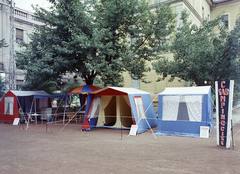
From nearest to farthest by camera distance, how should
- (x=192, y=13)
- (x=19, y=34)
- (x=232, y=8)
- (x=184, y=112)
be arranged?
(x=184, y=112), (x=192, y=13), (x=19, y=34), (x=232, y=8)

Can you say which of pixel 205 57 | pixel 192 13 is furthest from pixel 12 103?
pixel 192 13

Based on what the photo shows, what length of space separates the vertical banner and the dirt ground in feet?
1.21

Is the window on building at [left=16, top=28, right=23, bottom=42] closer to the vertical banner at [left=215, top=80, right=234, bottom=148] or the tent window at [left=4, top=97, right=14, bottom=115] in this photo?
the tent window at [left=4, top=97, right=14, bottom=115]

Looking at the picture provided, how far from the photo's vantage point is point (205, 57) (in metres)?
12.9

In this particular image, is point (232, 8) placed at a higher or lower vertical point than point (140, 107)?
higher

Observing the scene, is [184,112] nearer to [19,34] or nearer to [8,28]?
[8,28]

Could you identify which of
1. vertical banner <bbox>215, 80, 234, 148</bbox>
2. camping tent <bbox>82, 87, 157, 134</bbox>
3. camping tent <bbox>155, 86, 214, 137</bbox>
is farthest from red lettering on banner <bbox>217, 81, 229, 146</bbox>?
camping tent <bbox>82, 87, 157, 134</bbox>

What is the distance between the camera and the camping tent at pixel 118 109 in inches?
427

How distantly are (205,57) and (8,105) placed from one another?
44.2 ft

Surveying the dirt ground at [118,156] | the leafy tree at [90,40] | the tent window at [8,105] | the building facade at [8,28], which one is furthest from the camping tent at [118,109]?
the building facade at [8,28]

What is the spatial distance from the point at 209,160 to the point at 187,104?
13.3 feet

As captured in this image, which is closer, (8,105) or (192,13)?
(8,105)

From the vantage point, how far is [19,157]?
21.2ft

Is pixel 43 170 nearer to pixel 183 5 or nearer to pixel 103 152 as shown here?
pixel 103 152
